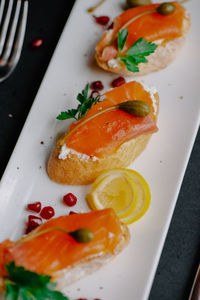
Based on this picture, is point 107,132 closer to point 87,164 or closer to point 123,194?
point 87,164

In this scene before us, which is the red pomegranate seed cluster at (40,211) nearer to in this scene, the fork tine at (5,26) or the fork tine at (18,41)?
the fork tine at (18,41)

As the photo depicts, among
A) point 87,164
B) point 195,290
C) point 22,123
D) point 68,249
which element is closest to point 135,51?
point 87,164

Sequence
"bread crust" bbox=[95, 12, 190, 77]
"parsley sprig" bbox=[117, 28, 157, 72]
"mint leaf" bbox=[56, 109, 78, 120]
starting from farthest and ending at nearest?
"bread crust" bbox=[95, 12, 190, 77] < "parsley sprig" bbox=[117, 28, 157, 72] < "mint leaf" bbox=[56, 109, 78, 120]

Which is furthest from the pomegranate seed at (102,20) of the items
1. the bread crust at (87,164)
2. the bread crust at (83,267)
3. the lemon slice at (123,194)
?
the bread crust at (83,267)

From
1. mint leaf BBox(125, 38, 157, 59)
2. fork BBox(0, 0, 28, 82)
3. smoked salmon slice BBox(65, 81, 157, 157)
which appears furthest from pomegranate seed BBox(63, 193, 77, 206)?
fork BBox(0, 0, 28, 82)

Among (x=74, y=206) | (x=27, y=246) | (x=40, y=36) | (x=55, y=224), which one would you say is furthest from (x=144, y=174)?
(x=40, y=36)

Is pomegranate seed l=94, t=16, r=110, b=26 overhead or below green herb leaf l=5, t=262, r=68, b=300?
overhead

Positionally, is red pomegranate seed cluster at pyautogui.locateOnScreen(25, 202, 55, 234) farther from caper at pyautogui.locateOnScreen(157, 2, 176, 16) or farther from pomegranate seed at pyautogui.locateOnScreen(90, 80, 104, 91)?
caper at pyautogui.locateOnScreen(157, 2, 176, 16)
